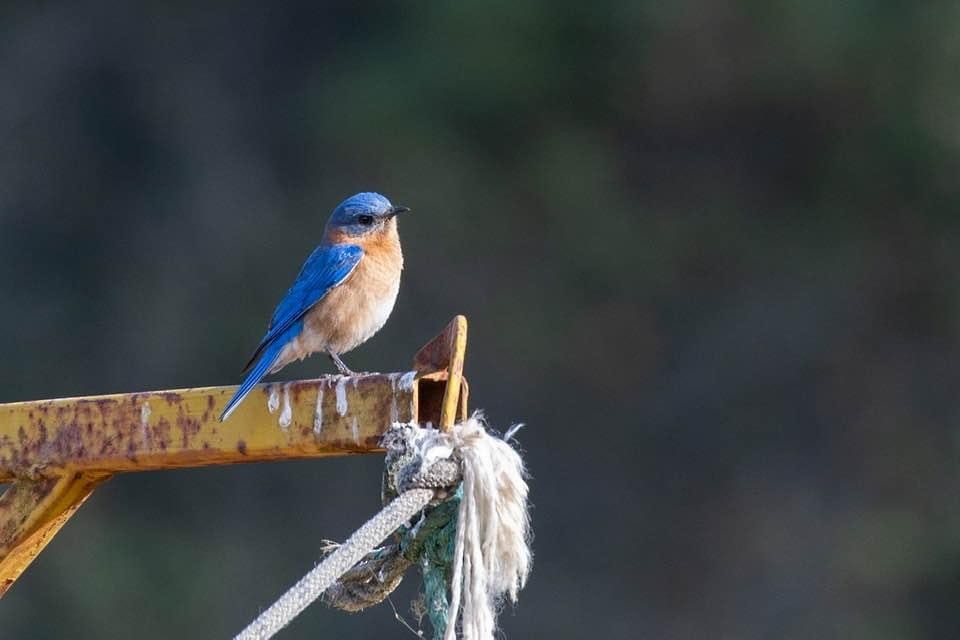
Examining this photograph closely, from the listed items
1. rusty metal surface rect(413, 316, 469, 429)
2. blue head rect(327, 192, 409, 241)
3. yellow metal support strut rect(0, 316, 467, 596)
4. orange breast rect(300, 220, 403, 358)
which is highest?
rusty metal surface rect(413, 316, 469, 429)

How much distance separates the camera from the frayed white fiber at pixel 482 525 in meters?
1.88

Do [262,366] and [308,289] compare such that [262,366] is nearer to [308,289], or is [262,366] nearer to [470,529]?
[308,289]

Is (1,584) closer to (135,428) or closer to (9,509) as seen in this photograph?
(9,509)

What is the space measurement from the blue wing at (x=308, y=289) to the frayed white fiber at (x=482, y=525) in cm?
158

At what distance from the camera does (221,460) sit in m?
2.07

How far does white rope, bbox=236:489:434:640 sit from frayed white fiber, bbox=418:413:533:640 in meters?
A: 0.06

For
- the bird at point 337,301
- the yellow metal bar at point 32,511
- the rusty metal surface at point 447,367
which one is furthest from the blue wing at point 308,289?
the rusty metal surface at point 447,367

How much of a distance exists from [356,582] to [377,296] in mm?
1741

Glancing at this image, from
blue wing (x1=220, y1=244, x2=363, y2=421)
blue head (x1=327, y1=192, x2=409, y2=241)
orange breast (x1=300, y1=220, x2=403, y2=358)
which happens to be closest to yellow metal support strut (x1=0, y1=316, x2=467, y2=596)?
blue wing (x1=220, y1=244, x2=363, y2=421)

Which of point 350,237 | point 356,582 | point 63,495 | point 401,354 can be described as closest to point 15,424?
point 63,495

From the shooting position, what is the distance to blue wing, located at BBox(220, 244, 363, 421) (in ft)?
11.7

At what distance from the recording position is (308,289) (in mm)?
3740

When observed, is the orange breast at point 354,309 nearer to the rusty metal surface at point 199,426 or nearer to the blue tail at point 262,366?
the blue tail at point 262,366

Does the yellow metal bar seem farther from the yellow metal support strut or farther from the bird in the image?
the bird
